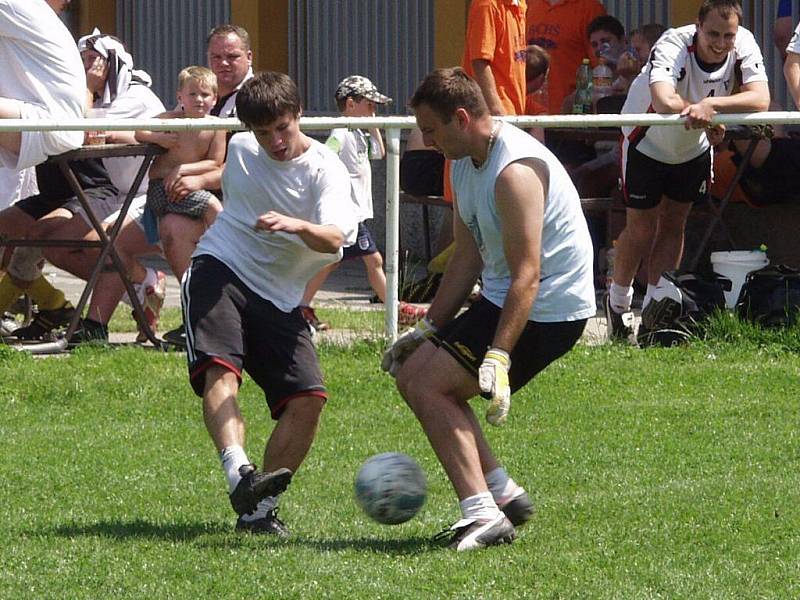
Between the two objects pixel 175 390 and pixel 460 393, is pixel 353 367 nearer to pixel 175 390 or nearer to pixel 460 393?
pixel 175 390

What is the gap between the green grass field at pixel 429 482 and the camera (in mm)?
5180

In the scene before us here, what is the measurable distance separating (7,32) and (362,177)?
235 cm

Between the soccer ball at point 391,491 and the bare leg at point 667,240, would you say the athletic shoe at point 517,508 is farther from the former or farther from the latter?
the bare leg at point 667,240

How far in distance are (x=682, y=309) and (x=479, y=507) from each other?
4098mm

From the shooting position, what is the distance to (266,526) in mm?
5805

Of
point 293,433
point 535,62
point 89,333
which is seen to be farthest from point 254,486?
point 535,62

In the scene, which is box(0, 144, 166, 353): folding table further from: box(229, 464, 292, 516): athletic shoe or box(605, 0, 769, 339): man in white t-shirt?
box(229, 464, 292, 516): athletic shoe

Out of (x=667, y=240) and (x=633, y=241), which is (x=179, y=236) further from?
(x=667, y=240)

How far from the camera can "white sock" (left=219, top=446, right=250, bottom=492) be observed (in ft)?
18.7

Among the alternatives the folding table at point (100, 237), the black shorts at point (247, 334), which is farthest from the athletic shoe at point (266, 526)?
the folding table at point (100, 237)

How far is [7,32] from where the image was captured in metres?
8.85

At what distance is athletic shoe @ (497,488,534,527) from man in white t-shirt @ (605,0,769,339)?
3485 mm

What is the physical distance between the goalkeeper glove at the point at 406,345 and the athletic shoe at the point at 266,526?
0.63 metres

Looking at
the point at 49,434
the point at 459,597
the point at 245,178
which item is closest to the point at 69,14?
the point at 49,434
